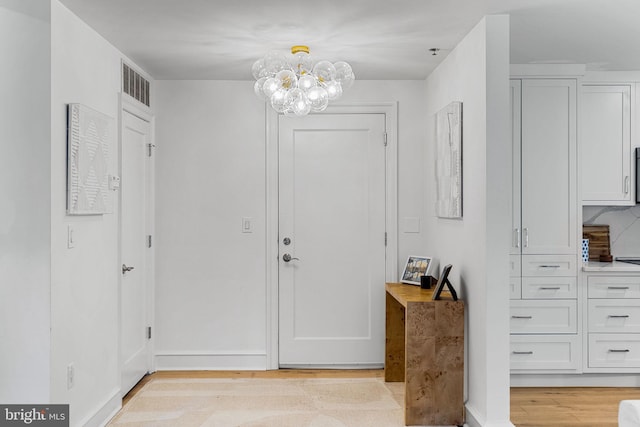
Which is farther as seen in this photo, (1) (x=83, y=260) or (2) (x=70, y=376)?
(1) (x=83, y=260)

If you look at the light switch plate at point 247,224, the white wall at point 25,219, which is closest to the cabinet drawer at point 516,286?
the light switch plate at point 247,224

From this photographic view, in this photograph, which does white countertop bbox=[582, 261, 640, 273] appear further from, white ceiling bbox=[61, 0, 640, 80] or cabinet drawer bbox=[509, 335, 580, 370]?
white ceiling bbox=[61, 0, 640, 80]

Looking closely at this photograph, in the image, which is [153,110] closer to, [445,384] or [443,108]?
[443,108]

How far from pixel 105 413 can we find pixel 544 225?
3.22 meters

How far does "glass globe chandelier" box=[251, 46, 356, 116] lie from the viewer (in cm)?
313

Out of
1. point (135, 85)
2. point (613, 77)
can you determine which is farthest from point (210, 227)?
point (613, 77)

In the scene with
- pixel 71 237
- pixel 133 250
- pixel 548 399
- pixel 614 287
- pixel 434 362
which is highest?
pixel 71 237

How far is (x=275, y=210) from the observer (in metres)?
4.44

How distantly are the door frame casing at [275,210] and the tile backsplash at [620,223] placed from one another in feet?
5.37

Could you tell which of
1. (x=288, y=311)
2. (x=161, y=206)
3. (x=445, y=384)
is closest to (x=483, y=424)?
(x=445, y=384)

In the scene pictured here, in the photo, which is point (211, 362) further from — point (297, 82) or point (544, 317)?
point (544, 317)

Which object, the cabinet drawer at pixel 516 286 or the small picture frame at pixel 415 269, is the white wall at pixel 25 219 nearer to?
the small picture frame at pixel 415 269

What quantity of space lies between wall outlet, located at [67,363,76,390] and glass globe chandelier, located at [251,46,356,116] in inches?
72.0

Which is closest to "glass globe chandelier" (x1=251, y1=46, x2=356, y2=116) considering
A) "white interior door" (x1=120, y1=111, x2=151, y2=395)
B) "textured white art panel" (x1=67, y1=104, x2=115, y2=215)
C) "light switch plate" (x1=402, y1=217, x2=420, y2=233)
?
"textured white art panel" (x1=67, y1=104, x2=115, y2=215)
